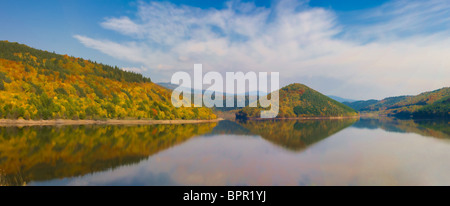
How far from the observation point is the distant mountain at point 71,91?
10394cm

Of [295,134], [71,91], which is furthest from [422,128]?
[71,91]

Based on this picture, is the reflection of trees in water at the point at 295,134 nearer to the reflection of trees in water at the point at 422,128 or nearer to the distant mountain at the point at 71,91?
the reflection of trees in water at the point at 422,128

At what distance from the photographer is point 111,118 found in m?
125

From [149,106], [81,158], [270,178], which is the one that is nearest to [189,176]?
[270,178]

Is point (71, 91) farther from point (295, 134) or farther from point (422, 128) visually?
point (422, 128)

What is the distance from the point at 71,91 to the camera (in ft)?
424

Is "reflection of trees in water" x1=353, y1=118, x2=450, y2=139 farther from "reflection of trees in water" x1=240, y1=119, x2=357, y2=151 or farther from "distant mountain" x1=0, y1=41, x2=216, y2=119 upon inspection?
"distant mountain" x1=0, y1=41, x2=216, y2=119

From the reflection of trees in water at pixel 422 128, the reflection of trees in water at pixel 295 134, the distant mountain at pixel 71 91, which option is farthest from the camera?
the distant mountain at pixel 71 91

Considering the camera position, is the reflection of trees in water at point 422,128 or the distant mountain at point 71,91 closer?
the reflection of trees in water at point 422,128

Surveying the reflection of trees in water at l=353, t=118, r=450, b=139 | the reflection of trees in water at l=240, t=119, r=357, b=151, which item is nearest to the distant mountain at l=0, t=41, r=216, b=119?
the reflection of trees in water at l=240, t=119, r=357, b=151

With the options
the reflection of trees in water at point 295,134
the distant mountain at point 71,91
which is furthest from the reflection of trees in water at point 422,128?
the distant mountain at point 71,91

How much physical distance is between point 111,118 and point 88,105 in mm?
12933

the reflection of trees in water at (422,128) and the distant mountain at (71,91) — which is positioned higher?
the distant mountain at (71,91)
